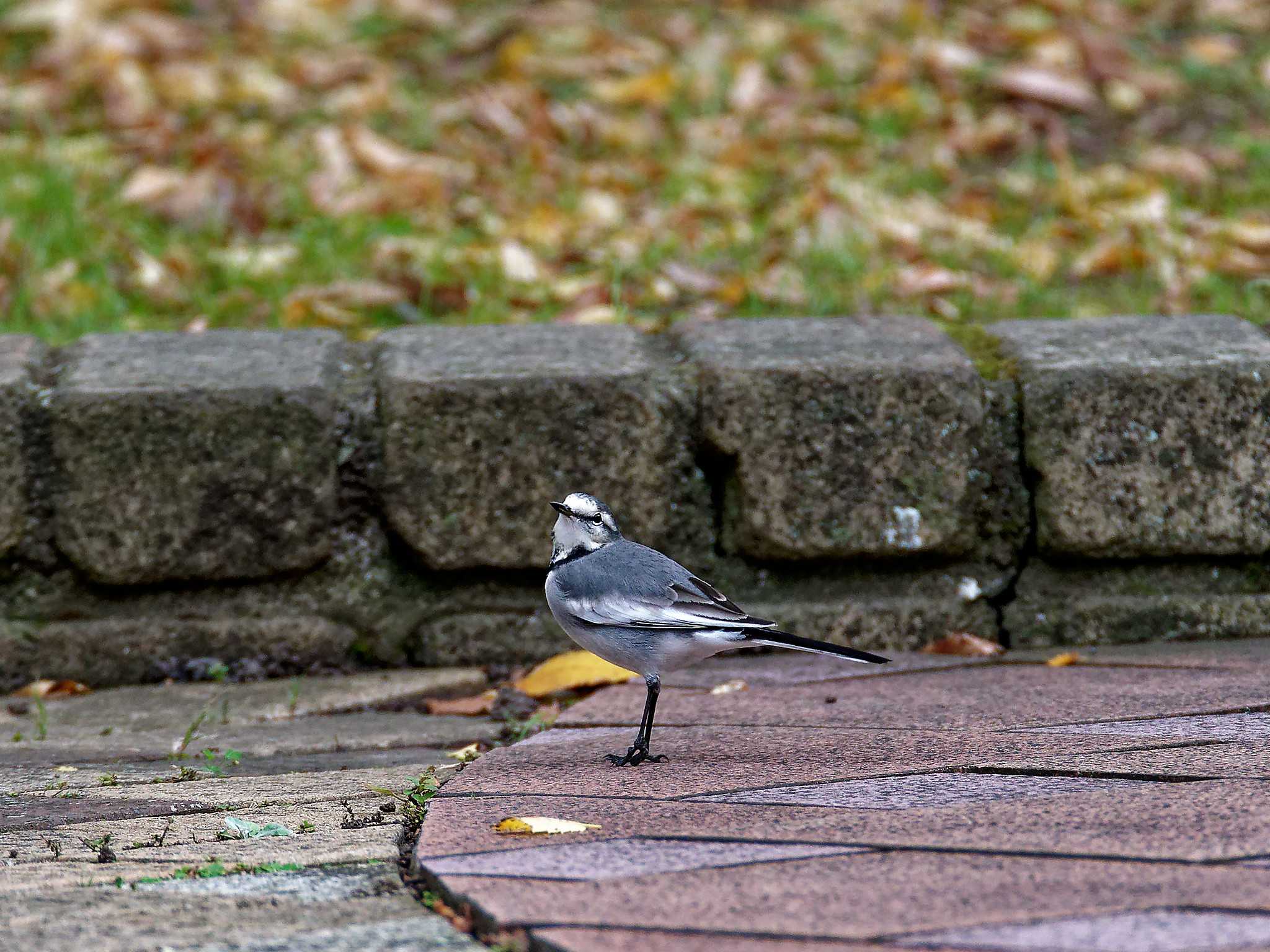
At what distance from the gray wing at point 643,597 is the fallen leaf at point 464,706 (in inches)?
18.2

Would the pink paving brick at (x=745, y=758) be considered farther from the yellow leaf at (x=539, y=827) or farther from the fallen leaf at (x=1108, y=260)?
the fallen leaf at (x=1108, y=260)

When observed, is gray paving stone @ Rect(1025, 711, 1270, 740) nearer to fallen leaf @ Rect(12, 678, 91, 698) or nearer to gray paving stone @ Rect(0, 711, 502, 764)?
gray paving stone @ Rect(0, 711, 502, 764)

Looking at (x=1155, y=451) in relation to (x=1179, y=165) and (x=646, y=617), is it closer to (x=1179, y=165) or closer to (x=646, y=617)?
(x=646, y=617)

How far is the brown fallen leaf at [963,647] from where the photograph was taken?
3.17 meters

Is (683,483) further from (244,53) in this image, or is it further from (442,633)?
(244,53)

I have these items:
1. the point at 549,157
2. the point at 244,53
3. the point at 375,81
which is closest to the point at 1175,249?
the point at 549,157

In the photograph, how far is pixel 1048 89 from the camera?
548 cm

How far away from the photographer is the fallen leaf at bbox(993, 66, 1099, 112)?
17.9 feet

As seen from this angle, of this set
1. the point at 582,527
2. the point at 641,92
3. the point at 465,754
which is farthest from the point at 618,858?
the point at 641,92

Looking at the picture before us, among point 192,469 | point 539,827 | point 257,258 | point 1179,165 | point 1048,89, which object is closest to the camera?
point 539,827

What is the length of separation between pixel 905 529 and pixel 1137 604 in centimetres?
53

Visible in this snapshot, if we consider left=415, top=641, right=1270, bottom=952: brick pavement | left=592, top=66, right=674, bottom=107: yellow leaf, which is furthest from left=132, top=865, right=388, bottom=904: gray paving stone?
left=592, top=66, right=674, bottom=107: yellow leaf

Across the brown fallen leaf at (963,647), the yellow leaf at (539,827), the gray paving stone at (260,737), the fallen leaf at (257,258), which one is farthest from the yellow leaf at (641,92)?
the yellow leaf at (539,827)

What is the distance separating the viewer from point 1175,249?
173 inches
